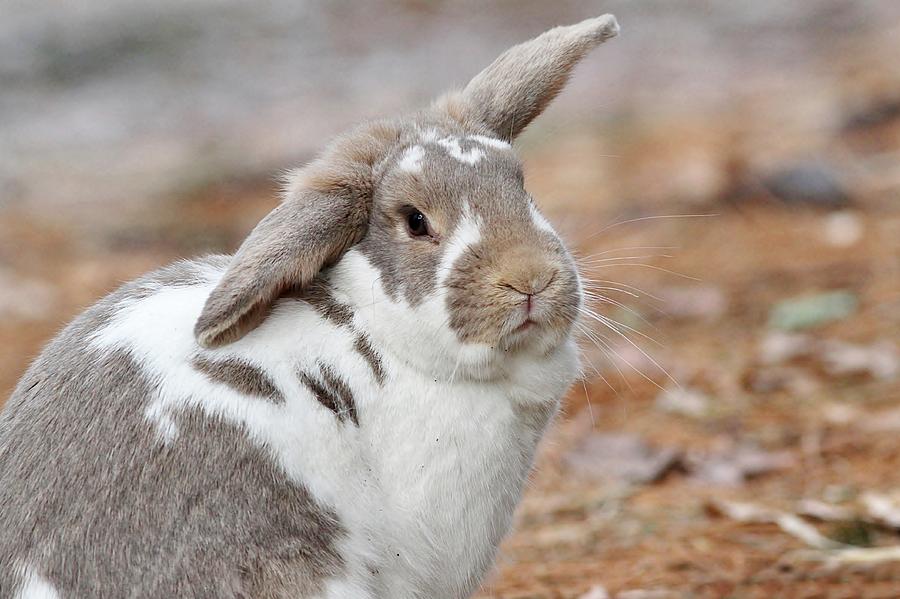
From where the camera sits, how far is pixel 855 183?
9344mm

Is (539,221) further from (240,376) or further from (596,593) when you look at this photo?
(596,593)

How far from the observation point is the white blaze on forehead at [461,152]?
350cm

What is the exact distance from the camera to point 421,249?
340 centimetres

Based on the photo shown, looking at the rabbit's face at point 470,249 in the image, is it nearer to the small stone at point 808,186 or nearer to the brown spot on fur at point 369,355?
the brown spot on fur at point 369,355

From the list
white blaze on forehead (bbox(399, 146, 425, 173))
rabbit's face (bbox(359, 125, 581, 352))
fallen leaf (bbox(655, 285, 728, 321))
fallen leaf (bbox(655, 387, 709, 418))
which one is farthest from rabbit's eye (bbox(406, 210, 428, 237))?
fallen leaf (bbox(655, 285, 728, 321))

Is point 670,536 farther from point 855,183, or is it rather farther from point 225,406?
point 855,183

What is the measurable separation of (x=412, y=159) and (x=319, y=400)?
68 centimetres

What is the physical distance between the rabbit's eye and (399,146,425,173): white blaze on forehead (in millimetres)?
121

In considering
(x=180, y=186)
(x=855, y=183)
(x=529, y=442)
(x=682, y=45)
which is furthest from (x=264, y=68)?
(x=529, y=442)

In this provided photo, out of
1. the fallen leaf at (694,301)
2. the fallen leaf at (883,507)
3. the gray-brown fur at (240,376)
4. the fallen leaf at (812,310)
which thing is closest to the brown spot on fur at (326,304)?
the gray-brown fur at (240,376)

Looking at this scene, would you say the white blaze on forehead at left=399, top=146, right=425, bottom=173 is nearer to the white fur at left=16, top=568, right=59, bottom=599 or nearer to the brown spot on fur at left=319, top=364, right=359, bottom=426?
the brown spot on fur at left=319, top=364, right=359, bottom=426

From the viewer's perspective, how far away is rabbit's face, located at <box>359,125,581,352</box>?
3281 millimetres

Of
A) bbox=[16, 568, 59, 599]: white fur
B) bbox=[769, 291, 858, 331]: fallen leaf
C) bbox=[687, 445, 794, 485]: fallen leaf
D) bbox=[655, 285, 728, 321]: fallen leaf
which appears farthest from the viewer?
bbox=[655, 285, 728, 321]: fallen leaf

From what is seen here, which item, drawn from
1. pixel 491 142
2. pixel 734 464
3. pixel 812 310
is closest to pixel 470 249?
pixel 491 142
